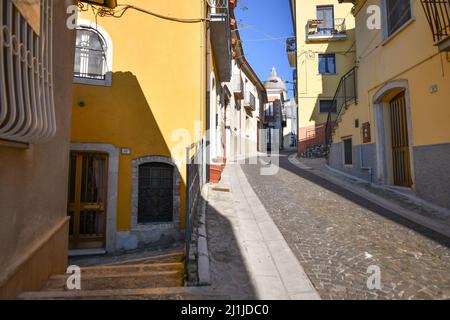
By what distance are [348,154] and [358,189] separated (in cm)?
289

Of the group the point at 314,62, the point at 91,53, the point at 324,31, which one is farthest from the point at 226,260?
the point at 324,31

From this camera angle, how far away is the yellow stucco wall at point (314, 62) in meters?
18.9

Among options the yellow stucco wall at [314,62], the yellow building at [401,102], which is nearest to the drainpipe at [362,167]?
the yellow building at [401,102]

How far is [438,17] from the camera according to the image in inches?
233

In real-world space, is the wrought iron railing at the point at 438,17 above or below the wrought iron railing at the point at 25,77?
above

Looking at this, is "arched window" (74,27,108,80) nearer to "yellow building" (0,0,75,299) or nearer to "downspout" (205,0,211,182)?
"downspout" (205,0,211,182)

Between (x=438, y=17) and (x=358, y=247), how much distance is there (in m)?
5.25

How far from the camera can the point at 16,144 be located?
2.72 m

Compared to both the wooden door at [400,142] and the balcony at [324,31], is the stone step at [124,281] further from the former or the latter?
the balcony at [324,31]

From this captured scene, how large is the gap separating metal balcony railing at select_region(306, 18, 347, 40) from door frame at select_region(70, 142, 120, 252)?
1652cm

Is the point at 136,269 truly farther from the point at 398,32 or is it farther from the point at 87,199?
the point at 398,32

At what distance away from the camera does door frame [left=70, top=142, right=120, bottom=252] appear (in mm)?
7453

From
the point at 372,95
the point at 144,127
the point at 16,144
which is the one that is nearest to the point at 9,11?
the point at 16,144

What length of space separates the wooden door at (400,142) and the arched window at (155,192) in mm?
6407
